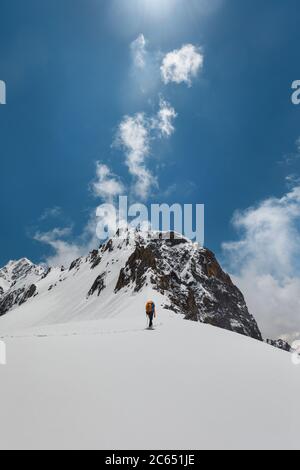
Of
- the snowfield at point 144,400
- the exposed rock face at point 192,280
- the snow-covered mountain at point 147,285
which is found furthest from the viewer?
the exposed rock face at point 192,280

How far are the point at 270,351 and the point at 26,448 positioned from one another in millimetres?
9769

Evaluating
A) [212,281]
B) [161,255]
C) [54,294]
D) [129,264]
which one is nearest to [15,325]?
[54,294]

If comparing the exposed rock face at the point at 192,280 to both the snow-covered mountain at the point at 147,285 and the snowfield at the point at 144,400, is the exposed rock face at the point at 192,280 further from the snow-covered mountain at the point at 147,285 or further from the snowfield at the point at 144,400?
the snowfield at the point at 144,400

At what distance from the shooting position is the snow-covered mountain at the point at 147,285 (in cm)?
8237

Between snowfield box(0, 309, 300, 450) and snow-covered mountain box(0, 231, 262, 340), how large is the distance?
182 feet

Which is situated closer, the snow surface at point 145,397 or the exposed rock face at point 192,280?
the snow surface at point 145,397

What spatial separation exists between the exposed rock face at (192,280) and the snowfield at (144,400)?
210 feet

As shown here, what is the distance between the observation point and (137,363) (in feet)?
27.3

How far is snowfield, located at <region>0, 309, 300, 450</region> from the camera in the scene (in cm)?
446

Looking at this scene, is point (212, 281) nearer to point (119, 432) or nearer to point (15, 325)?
point (15, 325)

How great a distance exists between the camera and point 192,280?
365ft

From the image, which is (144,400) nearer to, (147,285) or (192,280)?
(147,285)

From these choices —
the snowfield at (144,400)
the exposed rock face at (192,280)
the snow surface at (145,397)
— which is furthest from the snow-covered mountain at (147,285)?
the snowfield at (144,400)

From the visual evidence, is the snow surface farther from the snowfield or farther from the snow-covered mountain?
the snow-covered mountain
